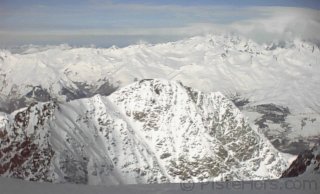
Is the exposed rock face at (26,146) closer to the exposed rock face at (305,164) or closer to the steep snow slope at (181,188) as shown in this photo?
the steep snow slope at (181,188)

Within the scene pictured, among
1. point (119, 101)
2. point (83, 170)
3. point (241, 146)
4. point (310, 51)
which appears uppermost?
point (310, 51)

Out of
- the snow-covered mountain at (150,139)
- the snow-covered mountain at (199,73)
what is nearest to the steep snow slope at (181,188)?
the snow-covered mountain at (150,139)

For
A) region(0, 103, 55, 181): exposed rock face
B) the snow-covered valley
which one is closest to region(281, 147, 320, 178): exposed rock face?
the snow-covered valley

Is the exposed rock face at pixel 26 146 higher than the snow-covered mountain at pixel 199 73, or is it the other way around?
the snow-covered mountain at pixel 199 73

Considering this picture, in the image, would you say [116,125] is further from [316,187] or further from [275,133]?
[316,187]

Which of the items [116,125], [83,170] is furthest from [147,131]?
[83,170]

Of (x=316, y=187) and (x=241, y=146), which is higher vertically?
(x=241, y=146)
